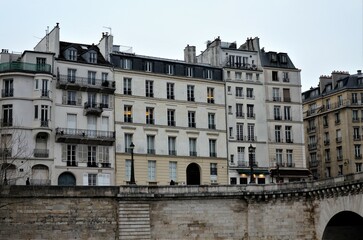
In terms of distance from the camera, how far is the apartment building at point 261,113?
71812 mm

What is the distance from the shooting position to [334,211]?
5059cm

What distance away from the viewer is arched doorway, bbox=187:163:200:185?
68938mm

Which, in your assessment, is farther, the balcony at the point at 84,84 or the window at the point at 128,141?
the window at the point at 128,141

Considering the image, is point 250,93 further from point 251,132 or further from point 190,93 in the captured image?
point 190,93

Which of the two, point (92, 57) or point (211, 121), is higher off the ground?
point (92, 57)

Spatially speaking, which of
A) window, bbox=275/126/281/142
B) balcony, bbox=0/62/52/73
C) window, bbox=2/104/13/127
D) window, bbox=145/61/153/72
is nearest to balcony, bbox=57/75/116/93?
balcony, bbox=0/62/52/73

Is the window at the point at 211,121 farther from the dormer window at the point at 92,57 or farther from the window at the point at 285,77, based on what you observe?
the dormer window at the point at 92,57

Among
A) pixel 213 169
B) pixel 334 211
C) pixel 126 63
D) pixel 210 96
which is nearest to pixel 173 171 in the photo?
pixel 213 169

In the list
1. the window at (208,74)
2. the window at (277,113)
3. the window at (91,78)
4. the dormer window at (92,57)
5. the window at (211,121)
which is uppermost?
the dormer window at (92,57)

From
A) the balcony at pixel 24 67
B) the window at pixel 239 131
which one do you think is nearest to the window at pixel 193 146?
the window at pixel 239 131

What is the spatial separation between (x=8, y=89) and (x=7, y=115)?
2.54 metres

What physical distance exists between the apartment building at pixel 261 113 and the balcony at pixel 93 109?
14745 millimetres

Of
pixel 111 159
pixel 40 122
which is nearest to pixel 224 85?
pixel 111 159

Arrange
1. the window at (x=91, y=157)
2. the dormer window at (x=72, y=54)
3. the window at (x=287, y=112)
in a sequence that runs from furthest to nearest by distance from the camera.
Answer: the window at (x=287, y=112) < the dormer window at (x=72, y=54) < the window at (x=91, y=157)
